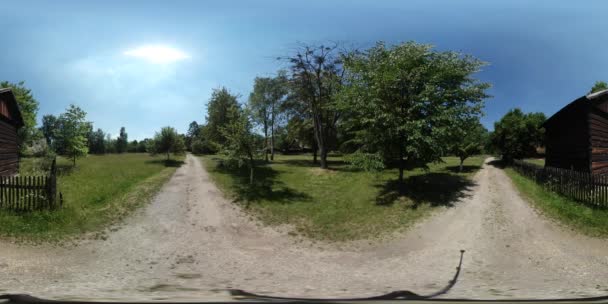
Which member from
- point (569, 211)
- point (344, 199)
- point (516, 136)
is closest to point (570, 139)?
point (516, 136)

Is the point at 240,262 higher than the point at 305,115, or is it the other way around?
the point at 305,115

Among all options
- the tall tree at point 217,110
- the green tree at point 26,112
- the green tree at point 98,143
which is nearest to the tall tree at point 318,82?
the tall tree at point 217,110

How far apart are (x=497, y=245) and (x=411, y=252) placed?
10.1 ft

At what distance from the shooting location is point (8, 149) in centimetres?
1978

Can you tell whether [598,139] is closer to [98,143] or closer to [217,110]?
[217,110]

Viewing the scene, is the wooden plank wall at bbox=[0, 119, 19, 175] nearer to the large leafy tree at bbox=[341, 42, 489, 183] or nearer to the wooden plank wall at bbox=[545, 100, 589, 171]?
the large leafy tree at bbox=[341, 42, 489, 183]

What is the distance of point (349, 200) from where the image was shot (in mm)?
16812

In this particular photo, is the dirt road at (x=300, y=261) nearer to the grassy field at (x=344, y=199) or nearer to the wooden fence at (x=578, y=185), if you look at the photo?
the grassy field at (x=344, y=199)

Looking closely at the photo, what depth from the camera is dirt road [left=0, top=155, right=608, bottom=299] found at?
22.8 ft

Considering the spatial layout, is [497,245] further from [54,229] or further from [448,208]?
[54,229]

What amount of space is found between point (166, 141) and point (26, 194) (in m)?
24.9

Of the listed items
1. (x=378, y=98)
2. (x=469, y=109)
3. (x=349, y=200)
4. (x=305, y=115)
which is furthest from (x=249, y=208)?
(x=305, y=115)

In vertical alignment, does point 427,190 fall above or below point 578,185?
below

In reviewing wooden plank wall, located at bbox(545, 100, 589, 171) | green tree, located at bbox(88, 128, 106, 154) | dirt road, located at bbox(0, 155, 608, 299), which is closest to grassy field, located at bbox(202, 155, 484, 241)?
dirt road, located at bbox(0, 155, 608, 299)
